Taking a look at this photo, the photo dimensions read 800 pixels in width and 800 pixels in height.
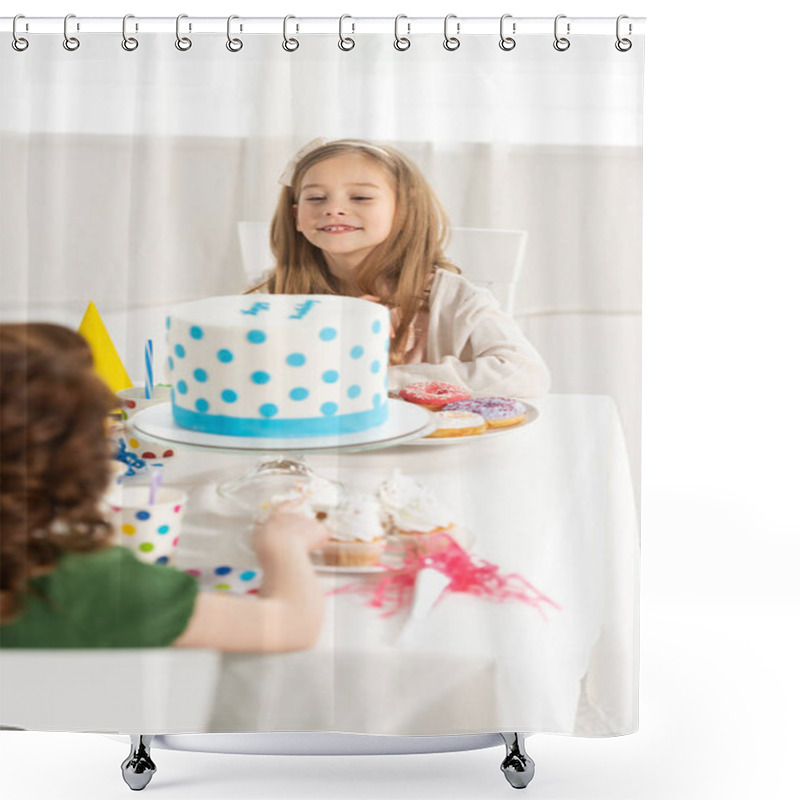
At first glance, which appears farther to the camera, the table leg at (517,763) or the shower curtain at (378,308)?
the table leg at (517,763)

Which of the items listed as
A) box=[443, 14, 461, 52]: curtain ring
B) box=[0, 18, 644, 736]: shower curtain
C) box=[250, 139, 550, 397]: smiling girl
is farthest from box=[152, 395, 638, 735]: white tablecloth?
box=[443, 14, 461, 52]: curtain ring

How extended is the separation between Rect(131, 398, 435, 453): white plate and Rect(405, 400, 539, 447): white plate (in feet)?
0.06

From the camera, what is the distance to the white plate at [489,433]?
1635 mm

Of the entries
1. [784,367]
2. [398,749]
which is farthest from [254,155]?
[784,367]

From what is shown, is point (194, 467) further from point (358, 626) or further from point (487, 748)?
point (487, 748)

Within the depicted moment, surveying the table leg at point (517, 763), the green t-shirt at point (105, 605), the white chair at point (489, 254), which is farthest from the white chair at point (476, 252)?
the table leg at point (517, 763)

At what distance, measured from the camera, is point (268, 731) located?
168cm

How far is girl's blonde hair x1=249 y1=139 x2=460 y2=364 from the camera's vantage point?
162cm

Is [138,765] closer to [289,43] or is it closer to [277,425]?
[277,425]

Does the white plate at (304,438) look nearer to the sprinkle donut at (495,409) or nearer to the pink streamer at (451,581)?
the sprinkle donut at (495,409)

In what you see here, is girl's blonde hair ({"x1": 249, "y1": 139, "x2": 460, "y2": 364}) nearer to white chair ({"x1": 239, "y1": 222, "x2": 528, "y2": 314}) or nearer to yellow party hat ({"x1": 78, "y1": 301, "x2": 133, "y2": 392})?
white chair ({"x1": 239, "y1": 222, "x2": 528, "y2": 314})

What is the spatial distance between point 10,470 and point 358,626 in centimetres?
58

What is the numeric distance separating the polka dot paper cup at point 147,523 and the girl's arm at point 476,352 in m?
0.40

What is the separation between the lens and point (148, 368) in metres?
1.65
